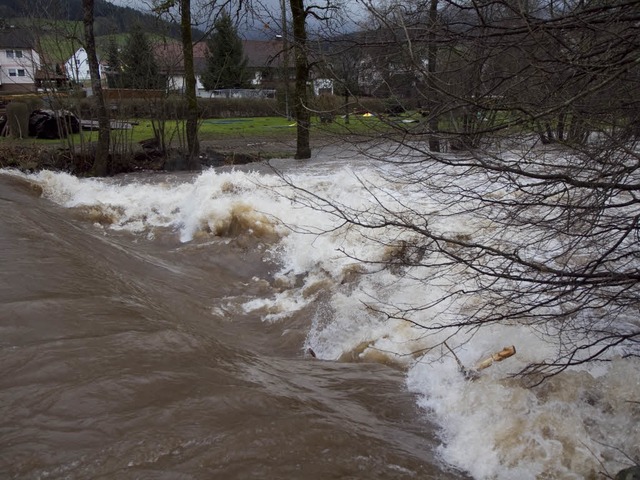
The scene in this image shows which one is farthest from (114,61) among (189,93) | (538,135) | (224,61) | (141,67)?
(538,135)

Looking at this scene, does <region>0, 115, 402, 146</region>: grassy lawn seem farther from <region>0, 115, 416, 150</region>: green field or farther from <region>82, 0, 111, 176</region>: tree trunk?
<region>82, 0, 111, 176</region>: tree trunk

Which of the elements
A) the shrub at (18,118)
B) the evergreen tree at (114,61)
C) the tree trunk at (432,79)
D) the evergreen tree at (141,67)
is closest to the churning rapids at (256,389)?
the tree trunk at (432,79)

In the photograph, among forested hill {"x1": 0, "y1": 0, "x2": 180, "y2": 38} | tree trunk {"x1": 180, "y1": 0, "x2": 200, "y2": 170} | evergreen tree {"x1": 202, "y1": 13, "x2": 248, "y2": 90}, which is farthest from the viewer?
evergreen tree {"x1": 202, "y1": 13, "x2": 248, "y2": 90}

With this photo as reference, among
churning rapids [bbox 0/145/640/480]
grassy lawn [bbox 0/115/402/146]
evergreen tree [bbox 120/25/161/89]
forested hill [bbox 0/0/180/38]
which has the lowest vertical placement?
churning rapids [bbox 0/145/640/480]

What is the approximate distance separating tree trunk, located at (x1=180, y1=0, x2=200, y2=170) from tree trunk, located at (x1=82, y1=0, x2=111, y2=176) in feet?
8.15

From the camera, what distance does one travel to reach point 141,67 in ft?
56.0

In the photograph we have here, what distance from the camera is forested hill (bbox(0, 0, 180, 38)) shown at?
1477cm

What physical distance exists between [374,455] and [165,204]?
9576 mm

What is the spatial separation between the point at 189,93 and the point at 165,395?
50.1 ft

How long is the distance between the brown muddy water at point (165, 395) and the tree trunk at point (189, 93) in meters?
11.3

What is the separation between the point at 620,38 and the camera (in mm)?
3312

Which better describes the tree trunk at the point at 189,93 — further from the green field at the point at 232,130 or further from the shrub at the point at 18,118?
the shrub at the point at 18,118

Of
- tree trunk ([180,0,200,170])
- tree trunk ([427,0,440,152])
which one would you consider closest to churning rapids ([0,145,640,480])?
tree trunk ([427,0,440,152])

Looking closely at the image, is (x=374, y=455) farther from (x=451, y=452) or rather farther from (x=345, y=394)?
(x=345, y=394)
